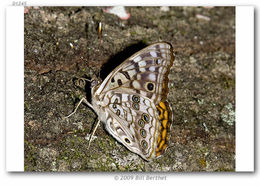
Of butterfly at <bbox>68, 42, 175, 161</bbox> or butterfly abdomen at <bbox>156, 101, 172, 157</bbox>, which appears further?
butterfly abdomen at <bbox>156, 101, 172, 157</bbox>

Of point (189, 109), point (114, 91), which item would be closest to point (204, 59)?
point (189, 109)

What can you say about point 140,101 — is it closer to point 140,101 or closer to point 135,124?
point 140,101

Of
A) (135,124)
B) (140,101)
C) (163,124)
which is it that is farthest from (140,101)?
(163,124)

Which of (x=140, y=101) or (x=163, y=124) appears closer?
(x=140, y=101)

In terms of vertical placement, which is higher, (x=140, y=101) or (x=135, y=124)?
(x=140, y=101)

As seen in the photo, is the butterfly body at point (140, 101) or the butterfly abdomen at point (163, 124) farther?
the butterfly abdomen at point (163, 124)

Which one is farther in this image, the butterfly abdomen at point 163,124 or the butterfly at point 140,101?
the butterfly abdomen at point 163,124
